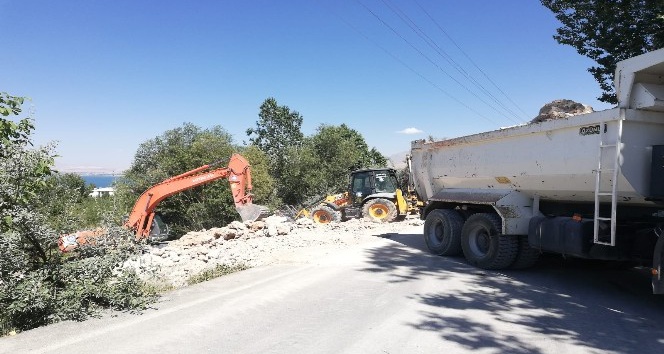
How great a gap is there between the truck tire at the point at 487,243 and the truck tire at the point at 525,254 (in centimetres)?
8

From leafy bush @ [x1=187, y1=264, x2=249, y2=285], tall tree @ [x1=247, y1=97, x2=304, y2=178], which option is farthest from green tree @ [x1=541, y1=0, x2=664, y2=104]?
tall tree @ [x1=247, y1=97, x2=304, y2=178]

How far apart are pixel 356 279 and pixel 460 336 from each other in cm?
271

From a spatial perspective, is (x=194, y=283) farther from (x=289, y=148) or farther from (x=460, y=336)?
(x=289, y=148)

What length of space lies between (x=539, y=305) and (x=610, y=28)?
8.43m

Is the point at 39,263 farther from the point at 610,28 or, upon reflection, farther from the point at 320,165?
the point at 320,165

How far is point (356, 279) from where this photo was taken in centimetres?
724

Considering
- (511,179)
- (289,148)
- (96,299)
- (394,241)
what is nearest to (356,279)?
(511,179)

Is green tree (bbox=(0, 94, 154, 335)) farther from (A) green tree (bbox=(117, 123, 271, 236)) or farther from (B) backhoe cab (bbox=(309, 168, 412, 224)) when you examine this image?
(A) green tree (bbox=(117, 123, 271, 236))

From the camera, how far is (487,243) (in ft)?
27.3

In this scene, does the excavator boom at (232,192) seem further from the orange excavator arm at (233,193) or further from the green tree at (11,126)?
the green tree at (11,126)

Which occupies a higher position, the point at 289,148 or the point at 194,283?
the point at 289,148

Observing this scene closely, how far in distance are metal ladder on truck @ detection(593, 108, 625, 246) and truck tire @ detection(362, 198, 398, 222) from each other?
1048cm

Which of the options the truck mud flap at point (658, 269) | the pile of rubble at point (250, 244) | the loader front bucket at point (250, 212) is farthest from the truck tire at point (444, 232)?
the loader front bucket at point (250, 212)

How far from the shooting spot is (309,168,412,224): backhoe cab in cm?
1653
